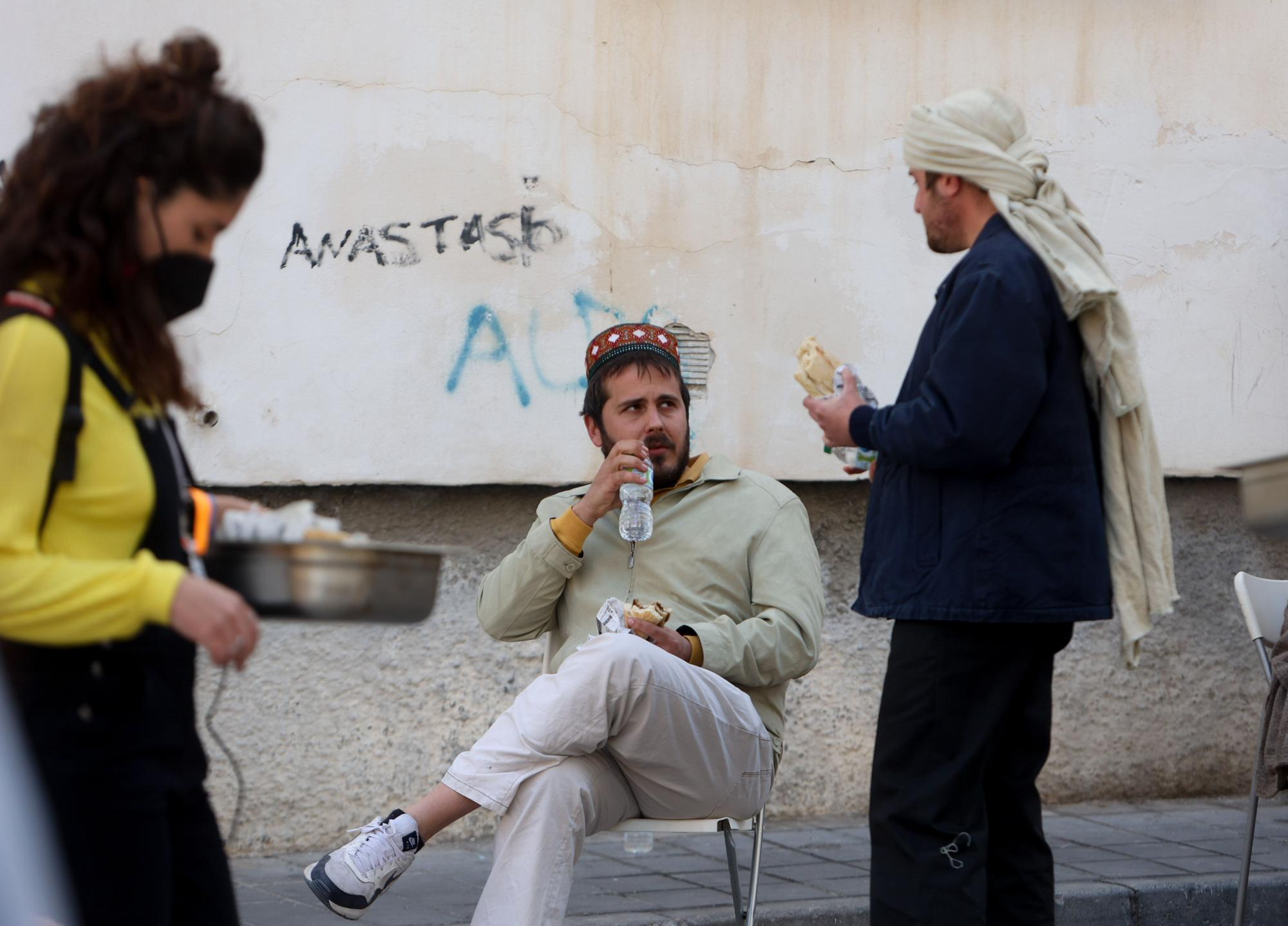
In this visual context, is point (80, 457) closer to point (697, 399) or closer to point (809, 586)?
point (809, 586)

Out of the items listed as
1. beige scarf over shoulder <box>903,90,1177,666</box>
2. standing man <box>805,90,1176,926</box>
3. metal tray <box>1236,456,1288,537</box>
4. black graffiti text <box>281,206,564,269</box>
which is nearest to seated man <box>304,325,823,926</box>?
standing man <box>805,90,1176,926</box>

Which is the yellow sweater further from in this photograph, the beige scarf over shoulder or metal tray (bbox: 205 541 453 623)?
the beige scarf over shoulder

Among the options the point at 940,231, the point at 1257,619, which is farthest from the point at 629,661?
the point at 1257,619

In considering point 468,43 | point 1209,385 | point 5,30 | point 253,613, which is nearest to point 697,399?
point 468,43

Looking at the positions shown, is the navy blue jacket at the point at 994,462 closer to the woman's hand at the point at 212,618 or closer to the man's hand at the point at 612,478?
the man's hand at the point at 612,478

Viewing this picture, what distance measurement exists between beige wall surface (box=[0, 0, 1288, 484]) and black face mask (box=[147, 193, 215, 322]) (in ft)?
9.36

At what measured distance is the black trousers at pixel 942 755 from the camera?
10.7 feet

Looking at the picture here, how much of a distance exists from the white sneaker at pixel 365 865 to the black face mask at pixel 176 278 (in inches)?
67.3

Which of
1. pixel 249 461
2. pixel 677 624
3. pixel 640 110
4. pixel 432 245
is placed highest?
pixel 640 110

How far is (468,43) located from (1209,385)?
121 inches

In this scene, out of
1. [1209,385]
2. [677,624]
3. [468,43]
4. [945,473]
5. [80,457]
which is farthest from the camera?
[1209,385]

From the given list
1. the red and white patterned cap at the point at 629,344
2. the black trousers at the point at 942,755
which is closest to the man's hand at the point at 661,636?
the black trousers at the point at 942,755

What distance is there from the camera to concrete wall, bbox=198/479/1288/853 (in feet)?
16.9

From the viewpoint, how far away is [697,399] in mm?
5523
